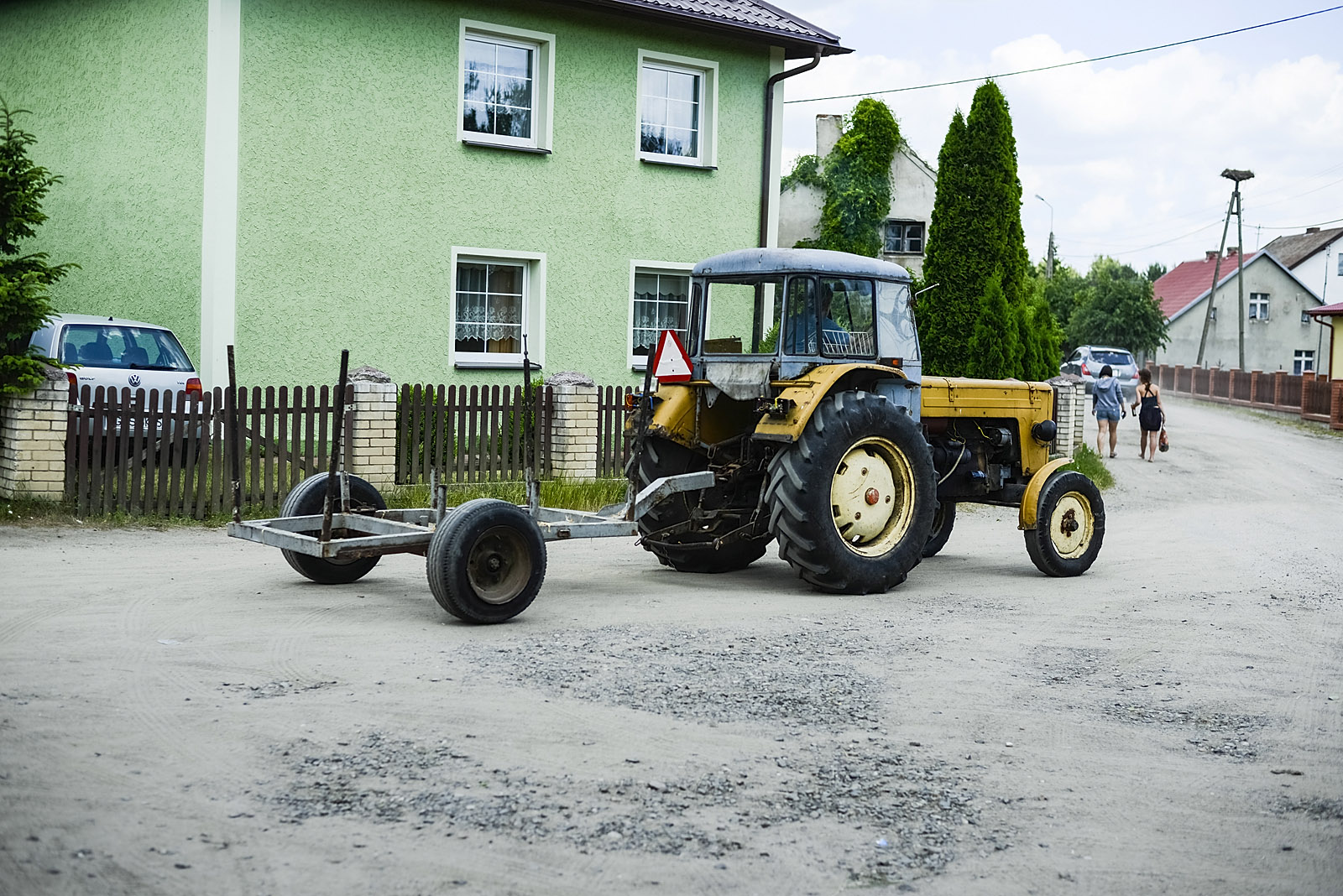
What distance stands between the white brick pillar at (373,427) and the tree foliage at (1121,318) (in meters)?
49.8

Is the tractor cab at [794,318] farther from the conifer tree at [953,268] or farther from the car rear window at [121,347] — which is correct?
the conifer tree at [953,268]

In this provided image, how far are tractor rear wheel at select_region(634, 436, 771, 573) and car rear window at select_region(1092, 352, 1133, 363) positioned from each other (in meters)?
31.5

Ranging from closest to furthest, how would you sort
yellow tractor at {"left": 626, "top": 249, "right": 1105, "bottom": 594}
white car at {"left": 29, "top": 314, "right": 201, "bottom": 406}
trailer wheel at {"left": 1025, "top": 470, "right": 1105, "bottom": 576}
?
yellow tractor at {"left": 626, "top": 249, "right": 1105, "bottom": 594} → trailer wheel at {"left": 1025, "top": 470, "right": 1105, "bottom": 576} → white car at {"left": 29, "top": 314, "right": 201, "bottom": 406}

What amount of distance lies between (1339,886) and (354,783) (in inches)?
127

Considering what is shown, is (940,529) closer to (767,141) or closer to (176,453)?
(176,453)

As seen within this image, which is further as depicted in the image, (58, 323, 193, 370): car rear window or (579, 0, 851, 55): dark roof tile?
(579, 0, 851, 55): dark roof tile

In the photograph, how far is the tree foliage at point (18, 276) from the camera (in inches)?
446

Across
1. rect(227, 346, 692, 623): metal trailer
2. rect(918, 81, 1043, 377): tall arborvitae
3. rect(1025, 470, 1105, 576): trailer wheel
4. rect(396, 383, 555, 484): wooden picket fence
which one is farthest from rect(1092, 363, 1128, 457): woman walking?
rect(227, 346, 692, 623): metal trailer

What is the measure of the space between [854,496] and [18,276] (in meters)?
7.37

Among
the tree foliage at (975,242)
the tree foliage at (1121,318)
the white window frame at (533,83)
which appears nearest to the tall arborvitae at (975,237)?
the tree foliage at (975,242)

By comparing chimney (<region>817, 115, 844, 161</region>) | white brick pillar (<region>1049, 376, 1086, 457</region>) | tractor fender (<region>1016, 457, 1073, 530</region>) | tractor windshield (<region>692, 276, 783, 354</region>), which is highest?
chimney (<region>817, 115, 844, 161</region>)

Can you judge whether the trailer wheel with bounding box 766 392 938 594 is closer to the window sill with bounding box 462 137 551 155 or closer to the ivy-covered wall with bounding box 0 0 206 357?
the window sill with bounding box 462 137 551 155

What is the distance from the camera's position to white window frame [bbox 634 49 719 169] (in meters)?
17.9

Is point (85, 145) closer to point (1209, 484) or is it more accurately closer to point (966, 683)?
point (966, 683)
